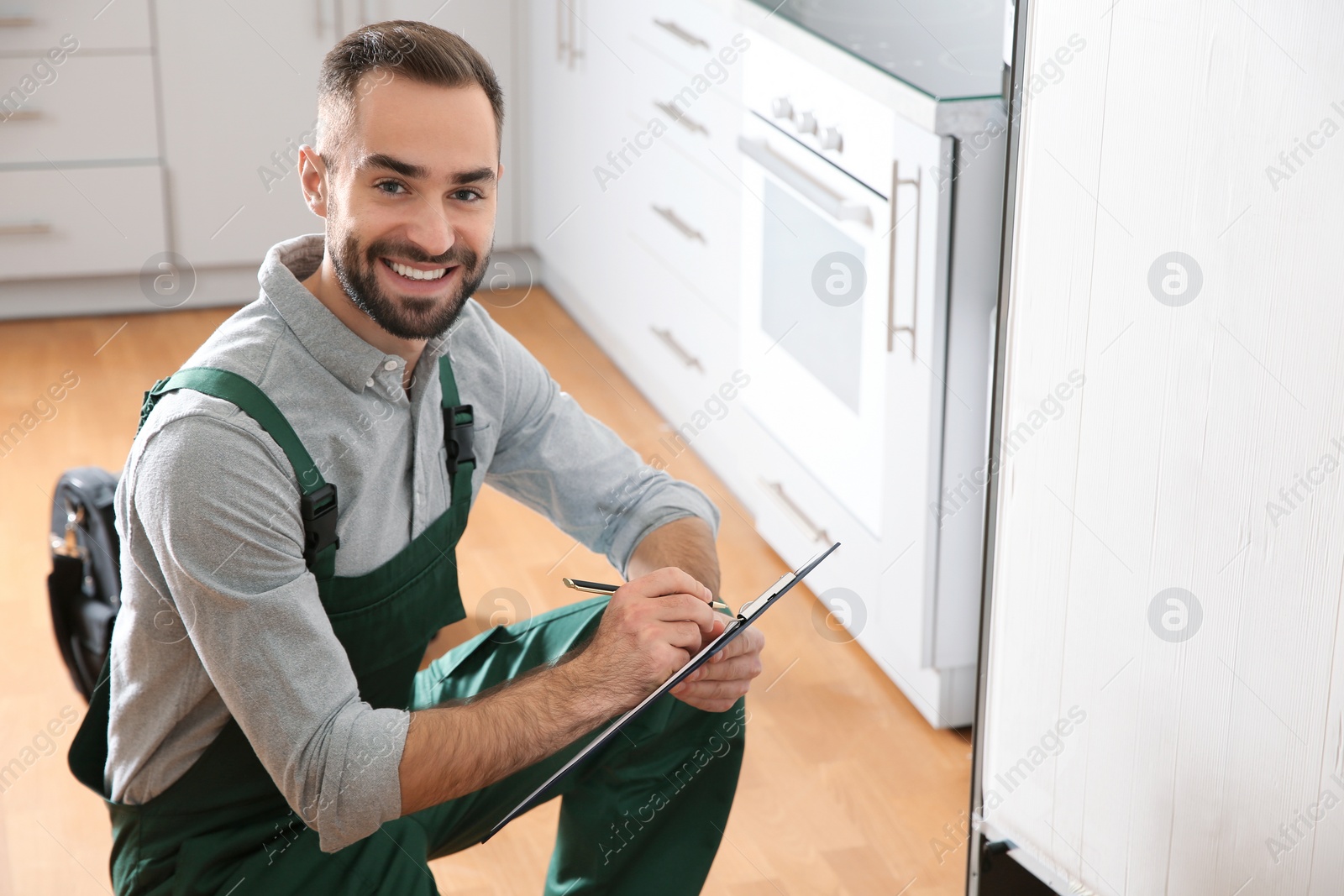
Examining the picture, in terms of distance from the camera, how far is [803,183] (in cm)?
195

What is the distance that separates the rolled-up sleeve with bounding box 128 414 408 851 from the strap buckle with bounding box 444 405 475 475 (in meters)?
0.24

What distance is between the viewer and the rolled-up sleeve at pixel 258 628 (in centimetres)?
98

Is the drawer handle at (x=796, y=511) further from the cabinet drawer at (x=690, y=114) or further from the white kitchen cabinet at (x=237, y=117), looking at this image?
the white kitchen cabinet at (x=237, y=117)

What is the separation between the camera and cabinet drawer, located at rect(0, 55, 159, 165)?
302 cm

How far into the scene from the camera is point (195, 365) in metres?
1.06

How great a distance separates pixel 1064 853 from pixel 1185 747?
0.80ft

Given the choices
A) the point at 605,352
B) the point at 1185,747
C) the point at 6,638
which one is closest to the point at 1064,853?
the point at 1185,747

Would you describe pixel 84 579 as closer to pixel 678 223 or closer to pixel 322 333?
pixel 322 333

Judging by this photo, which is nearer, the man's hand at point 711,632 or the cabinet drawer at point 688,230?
the man's hand at point 711,632

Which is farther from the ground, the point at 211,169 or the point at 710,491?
the point at 211,169

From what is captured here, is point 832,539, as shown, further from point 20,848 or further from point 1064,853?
point 20,848

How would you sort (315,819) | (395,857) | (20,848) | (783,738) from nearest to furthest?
(315,819) → (395,857) → (20,848) → (783,738)

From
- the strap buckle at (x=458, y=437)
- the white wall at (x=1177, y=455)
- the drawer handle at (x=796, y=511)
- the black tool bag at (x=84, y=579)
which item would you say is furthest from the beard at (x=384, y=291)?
the drawer handle at (x=796, y=511)

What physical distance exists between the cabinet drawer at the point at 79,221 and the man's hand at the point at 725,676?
2.39 metres
